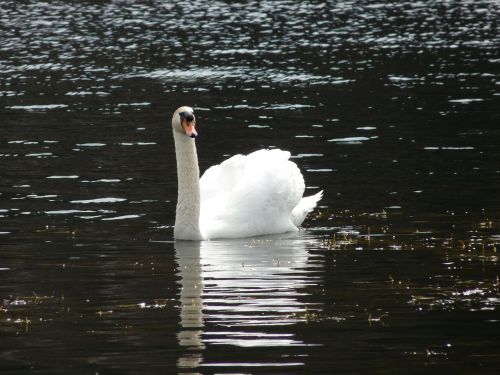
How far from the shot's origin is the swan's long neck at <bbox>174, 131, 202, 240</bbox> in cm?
1733

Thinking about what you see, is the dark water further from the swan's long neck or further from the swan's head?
the swan's head

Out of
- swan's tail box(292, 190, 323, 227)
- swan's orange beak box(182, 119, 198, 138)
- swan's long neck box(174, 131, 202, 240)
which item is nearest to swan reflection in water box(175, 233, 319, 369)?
swan's long neck box(174, 131, 202, 240)

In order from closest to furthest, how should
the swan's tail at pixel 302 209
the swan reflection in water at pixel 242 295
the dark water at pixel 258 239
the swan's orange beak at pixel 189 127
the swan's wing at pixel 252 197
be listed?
1. the swan reflection in water at pixel 242 295
2. the dark water at pixel 258 239
3. the swan's orange beak at pixel 189 127
4. the swan's wing at pixel 252 197
5. the swan's tail at pixel 302 209

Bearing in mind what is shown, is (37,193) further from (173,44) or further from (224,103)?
(173,44)

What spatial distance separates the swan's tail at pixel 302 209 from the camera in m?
18.5

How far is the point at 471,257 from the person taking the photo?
15.4m

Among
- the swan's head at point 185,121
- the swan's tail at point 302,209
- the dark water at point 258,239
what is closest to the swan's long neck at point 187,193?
the swan's head at point 185,121

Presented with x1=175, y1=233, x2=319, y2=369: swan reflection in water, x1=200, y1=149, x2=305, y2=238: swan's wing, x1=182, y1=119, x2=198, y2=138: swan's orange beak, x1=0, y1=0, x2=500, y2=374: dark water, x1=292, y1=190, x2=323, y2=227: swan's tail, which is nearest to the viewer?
x1=175, y1=233, x2=319, y2=369: swan reflection in water

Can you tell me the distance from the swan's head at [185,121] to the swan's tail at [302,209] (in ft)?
6.56

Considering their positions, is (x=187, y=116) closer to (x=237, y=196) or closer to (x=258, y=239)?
(x=237, y=196)

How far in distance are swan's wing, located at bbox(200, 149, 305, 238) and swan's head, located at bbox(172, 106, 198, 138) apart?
1.16 meters

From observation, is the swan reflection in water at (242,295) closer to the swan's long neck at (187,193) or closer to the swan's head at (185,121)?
the swan's long neck at (187,193)

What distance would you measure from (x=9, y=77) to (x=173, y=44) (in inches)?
378

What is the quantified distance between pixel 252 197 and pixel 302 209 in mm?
1031
